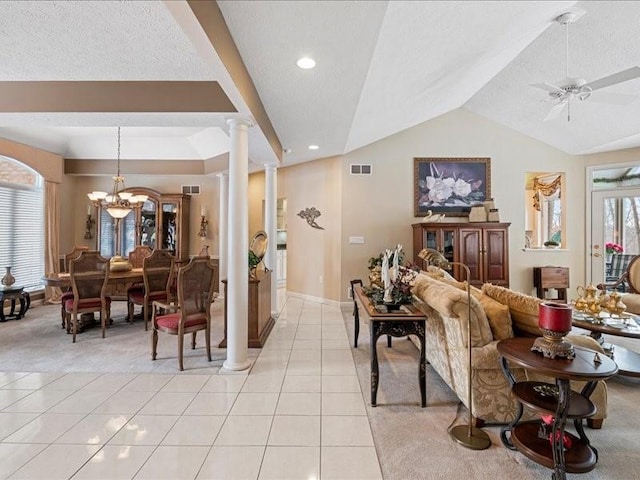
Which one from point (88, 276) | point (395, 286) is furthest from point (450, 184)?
point (88, 276)

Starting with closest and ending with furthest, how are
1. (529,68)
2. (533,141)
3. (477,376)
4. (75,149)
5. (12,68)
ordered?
(477,376)
(12,68)
(529,68)
(533,141)
(75,149)

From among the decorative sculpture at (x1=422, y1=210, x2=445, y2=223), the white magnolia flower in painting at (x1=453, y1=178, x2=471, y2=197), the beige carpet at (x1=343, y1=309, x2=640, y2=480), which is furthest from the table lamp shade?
the white magnolia flower in painting at (x1=453, y1=178, x2=471, y2=197)

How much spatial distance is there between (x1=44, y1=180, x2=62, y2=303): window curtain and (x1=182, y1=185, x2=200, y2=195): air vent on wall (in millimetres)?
2306

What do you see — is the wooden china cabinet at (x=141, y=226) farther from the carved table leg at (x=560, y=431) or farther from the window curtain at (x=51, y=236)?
the carved table leg at (x=560, y=431)

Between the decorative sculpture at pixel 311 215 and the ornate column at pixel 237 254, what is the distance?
3308 millimetres

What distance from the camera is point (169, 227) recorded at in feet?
23.3

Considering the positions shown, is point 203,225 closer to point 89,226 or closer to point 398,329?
point 89,226

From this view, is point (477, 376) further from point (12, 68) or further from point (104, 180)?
point (104, 180)

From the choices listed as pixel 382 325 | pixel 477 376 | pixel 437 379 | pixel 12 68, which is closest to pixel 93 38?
pixel 12 68

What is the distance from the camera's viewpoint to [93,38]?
2.47 metres

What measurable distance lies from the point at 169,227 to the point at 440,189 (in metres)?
5.40

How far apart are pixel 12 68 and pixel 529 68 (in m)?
5.77

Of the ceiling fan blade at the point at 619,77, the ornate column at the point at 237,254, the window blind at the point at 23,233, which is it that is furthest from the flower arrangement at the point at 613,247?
the window blind at the point at 23,233

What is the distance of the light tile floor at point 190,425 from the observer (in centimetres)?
197
